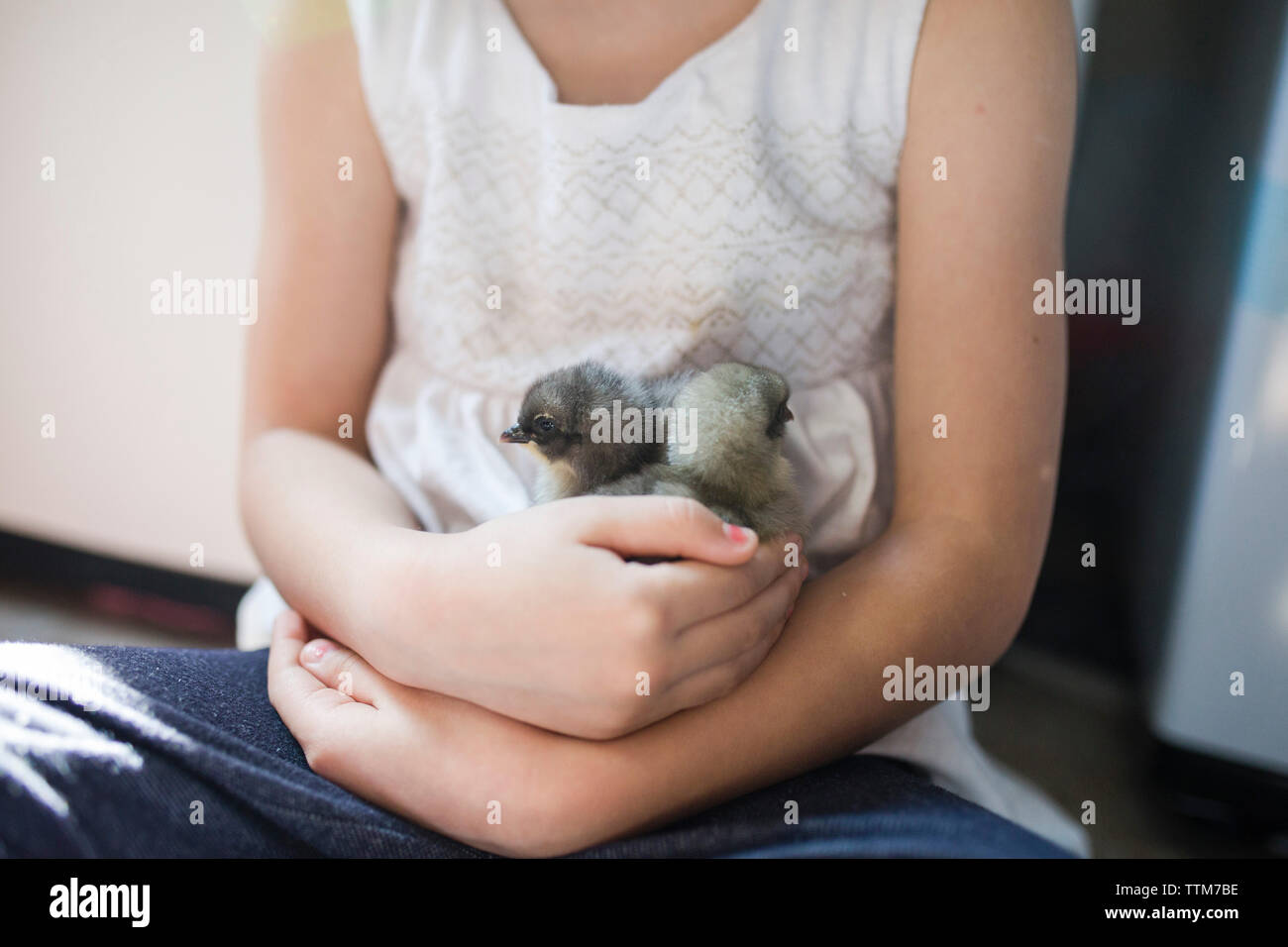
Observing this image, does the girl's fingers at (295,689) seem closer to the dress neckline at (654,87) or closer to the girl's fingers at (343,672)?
the girl's fingers at (343,672)

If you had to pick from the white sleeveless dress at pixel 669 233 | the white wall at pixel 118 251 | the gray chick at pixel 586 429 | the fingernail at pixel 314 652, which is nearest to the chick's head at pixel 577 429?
the gray chick at pixel 586 429

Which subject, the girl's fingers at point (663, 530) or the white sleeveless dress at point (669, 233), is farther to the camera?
the white sleeveless dress at point (669, 233)

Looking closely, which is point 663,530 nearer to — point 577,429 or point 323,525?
point 577,429

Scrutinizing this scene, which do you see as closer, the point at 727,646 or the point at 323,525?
the point at 727,646

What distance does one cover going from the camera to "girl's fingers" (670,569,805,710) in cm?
A: 50

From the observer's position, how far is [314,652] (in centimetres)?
63

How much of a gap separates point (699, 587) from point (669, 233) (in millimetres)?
319

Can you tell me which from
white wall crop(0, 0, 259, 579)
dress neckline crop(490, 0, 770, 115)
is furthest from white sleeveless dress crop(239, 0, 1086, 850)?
Result: white wall crop(0, 0, 259, 579)

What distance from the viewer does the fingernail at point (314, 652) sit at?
62 centimetres

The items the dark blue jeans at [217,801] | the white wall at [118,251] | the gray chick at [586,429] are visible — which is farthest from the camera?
the white wall at [118,251]

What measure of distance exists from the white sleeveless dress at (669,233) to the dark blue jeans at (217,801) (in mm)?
146

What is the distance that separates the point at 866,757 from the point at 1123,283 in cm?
108

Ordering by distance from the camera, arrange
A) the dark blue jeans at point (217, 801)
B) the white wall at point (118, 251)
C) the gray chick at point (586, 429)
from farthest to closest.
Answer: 1. the white wall at point (118, 251)
2. the gray chick at point (586, 429)
3. the dark blue jeans at point (217, 801)

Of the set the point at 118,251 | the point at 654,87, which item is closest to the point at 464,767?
the point at 654,87
